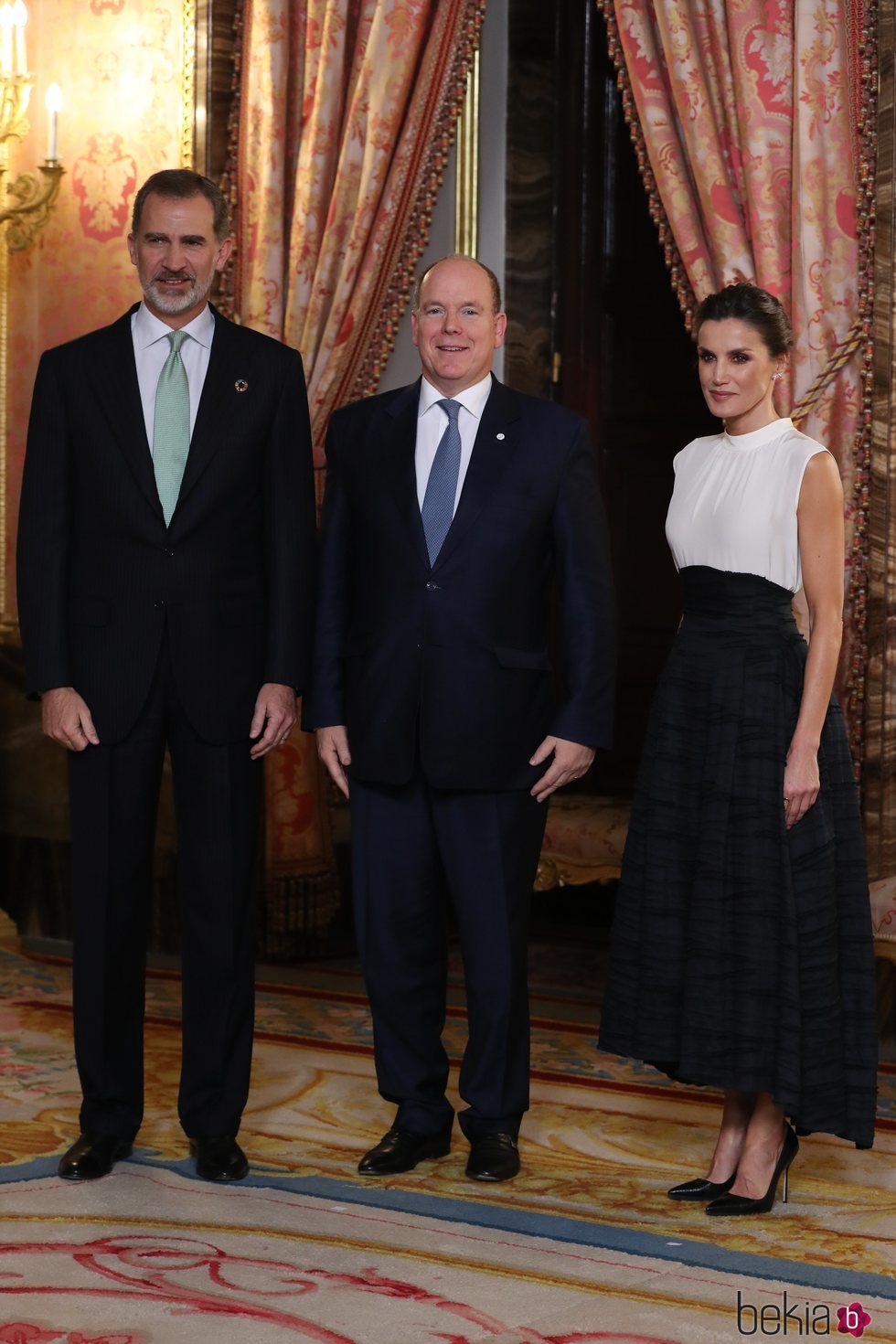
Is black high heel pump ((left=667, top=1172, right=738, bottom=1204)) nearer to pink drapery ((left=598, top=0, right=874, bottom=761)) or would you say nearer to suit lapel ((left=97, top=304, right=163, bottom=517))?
pink drapery ((left=598, top=0, right=874, bottom=761))

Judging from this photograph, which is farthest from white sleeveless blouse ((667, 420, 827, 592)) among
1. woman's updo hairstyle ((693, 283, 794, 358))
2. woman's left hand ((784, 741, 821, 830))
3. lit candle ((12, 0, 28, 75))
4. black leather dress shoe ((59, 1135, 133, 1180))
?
lit candle ((12, 0, 28, 75))

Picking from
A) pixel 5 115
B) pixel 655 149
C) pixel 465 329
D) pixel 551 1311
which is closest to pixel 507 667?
pixel 465 329

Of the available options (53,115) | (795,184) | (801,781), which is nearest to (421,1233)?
(801,781)

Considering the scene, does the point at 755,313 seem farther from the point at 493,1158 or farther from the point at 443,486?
the point at 493,1158

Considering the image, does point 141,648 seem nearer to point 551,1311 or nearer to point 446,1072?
point 446,1072

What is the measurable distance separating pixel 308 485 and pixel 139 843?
72cm

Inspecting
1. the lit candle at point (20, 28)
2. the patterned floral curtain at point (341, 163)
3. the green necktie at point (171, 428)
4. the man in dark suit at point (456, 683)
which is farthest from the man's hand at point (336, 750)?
the lit candle at point (20, 28)

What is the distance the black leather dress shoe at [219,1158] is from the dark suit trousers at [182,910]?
2cm

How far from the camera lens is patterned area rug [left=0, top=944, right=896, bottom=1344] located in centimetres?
253

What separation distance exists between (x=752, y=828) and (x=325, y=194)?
2706 millimetres

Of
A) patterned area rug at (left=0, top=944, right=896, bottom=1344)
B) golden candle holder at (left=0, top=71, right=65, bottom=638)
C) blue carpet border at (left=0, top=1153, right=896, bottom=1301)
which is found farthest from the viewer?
golden candle holder at (left=0, top=71, right=65, bottom=638)

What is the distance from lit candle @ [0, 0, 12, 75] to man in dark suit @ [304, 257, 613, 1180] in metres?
2.58

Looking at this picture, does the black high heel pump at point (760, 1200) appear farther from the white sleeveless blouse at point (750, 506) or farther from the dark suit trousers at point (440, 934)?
the white sleeveless blouse at point (750, 506)

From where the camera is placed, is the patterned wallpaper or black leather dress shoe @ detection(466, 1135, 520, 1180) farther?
the patterned wallpaper
